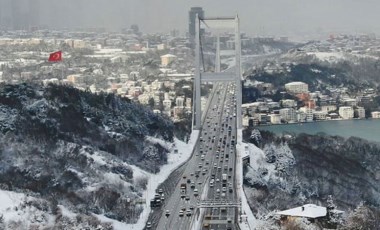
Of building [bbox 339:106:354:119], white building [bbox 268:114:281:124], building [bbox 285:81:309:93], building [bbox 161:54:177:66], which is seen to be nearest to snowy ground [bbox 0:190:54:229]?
white building [bbox 268:114:281:124]

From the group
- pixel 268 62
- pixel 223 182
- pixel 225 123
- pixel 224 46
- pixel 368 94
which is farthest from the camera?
pixel 268 62

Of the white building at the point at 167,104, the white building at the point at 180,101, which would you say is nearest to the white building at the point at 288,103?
the white building at the point at 180,101

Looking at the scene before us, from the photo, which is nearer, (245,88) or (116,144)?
(116,144)

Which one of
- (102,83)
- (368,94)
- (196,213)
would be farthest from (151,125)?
(368,94)

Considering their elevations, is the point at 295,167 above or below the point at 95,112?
below

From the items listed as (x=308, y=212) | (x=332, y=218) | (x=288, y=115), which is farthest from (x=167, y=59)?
(x=332, y=218)

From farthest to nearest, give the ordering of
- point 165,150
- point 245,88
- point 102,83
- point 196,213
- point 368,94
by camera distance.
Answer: point 368,94 < point 245,88 < point 102,83 < point 165,150 < point 196,213

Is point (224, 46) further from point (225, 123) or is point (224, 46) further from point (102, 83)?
point (225, 123)
